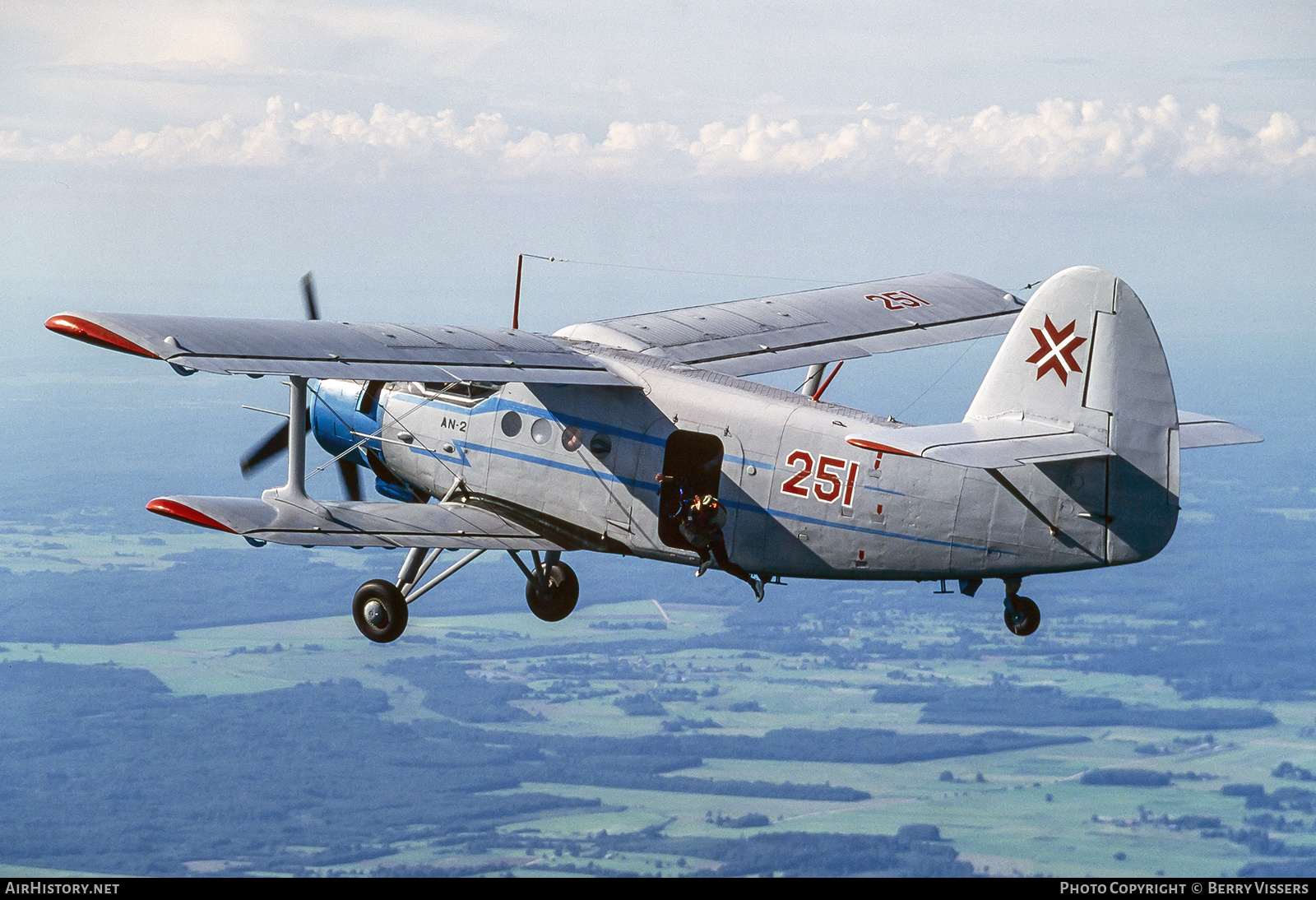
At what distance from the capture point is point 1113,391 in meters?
15.0

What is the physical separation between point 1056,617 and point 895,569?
176 metres

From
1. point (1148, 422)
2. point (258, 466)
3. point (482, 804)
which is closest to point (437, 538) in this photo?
point (258, 466)

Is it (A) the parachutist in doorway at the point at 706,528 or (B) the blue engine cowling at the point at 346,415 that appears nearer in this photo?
(A) the parachutist in doorway at the point at 706,528

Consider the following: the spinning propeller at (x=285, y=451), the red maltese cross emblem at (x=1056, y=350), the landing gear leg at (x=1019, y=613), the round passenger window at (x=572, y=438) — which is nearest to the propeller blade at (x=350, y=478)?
the spinning propeller at (x=285, y=451)

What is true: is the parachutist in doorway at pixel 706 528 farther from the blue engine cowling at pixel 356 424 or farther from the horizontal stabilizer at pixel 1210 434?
the horizontal stabilizer at pixel 1210 434

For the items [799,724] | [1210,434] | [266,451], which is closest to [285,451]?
[266,451]

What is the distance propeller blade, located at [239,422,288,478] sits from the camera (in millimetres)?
20734

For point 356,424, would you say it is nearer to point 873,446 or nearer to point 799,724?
point 873,446

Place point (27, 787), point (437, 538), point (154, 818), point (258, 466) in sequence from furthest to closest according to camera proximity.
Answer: point (27, 787)
point (154, 818)
point (258, 466)
point (437, 538)

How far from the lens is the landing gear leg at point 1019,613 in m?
16.3

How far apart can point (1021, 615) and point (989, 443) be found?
2704 millimetres

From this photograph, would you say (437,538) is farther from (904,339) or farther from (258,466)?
(904,339)

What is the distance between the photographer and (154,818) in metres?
119

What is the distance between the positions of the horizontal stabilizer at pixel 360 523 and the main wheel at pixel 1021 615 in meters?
5.31
